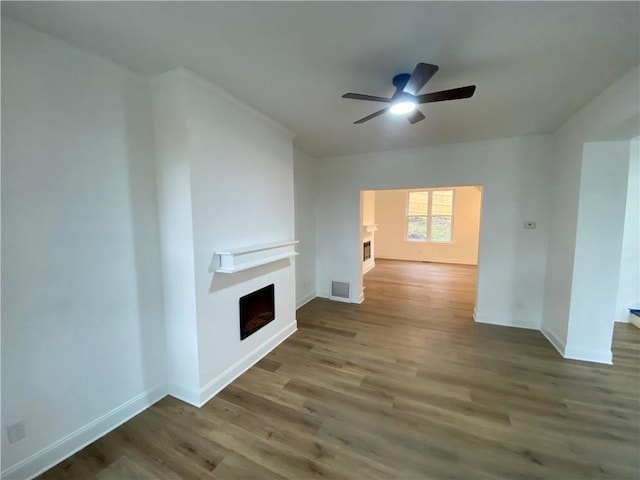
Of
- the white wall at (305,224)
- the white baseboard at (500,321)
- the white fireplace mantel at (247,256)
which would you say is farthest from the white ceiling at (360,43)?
the white baseboard at (500,321)

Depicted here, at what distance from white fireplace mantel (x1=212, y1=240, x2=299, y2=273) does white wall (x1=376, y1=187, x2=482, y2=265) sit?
6.76m

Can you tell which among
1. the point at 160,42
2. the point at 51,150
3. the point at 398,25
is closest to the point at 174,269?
the point at 51,150

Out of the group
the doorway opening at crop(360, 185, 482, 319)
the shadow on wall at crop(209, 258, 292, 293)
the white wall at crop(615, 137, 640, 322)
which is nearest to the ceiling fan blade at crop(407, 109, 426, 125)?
the shadow on wall at crop(209, 258, 292, 293)

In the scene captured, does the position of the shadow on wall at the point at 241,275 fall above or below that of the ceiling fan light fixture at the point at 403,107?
below

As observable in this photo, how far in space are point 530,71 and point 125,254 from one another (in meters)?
3.35

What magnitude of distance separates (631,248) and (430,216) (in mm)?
5230

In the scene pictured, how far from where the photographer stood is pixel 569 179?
2.95m

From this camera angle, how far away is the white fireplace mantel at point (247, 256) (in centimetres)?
225

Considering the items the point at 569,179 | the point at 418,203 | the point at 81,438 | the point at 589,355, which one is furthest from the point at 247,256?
the point at 418,203

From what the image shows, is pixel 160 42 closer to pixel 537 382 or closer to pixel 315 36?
pixel 315 36

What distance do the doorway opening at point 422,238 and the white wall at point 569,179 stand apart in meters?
2.52

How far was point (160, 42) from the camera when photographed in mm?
1654

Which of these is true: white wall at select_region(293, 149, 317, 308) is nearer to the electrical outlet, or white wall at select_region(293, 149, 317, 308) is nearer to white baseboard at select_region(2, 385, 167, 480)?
white baseboard at select_region(2, 385, 167, 480)

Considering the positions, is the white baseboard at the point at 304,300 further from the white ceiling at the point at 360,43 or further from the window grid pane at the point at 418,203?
the window grid pane at the point at 418,203
